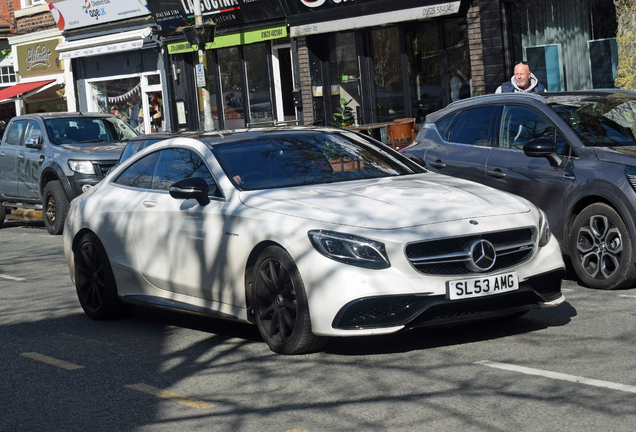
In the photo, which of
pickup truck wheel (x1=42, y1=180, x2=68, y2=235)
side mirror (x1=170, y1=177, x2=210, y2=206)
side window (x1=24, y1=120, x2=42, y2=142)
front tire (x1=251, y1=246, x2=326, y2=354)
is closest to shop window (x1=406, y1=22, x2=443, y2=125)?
side window (x1=24, y1=120, x2=42, y2=142)

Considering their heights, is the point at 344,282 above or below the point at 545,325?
above

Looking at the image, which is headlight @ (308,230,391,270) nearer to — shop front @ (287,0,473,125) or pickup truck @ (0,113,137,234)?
pickup truck @ (0,113,137,234)

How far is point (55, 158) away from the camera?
15367mm

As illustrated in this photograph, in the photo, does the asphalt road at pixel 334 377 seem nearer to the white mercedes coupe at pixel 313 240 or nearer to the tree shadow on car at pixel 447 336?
the tree shadow on car at pixel 447 336

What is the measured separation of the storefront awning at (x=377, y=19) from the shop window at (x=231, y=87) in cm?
348

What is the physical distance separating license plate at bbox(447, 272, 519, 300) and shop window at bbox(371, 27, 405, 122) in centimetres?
1459

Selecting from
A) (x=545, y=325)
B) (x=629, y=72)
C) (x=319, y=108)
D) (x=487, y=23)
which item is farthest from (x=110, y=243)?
(x=319, y=108)

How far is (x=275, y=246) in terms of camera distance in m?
5.95

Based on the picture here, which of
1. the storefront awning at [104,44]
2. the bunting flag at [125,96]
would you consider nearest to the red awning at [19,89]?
the storefront awning at [104,44]

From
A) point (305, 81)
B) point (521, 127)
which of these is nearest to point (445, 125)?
point (521, 127)

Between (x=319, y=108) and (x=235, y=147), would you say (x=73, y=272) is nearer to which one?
(x=235, y=147)

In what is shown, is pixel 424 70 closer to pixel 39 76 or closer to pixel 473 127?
pixel 473 127

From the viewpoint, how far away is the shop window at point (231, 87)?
81.1 ft

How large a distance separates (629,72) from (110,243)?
748cm
